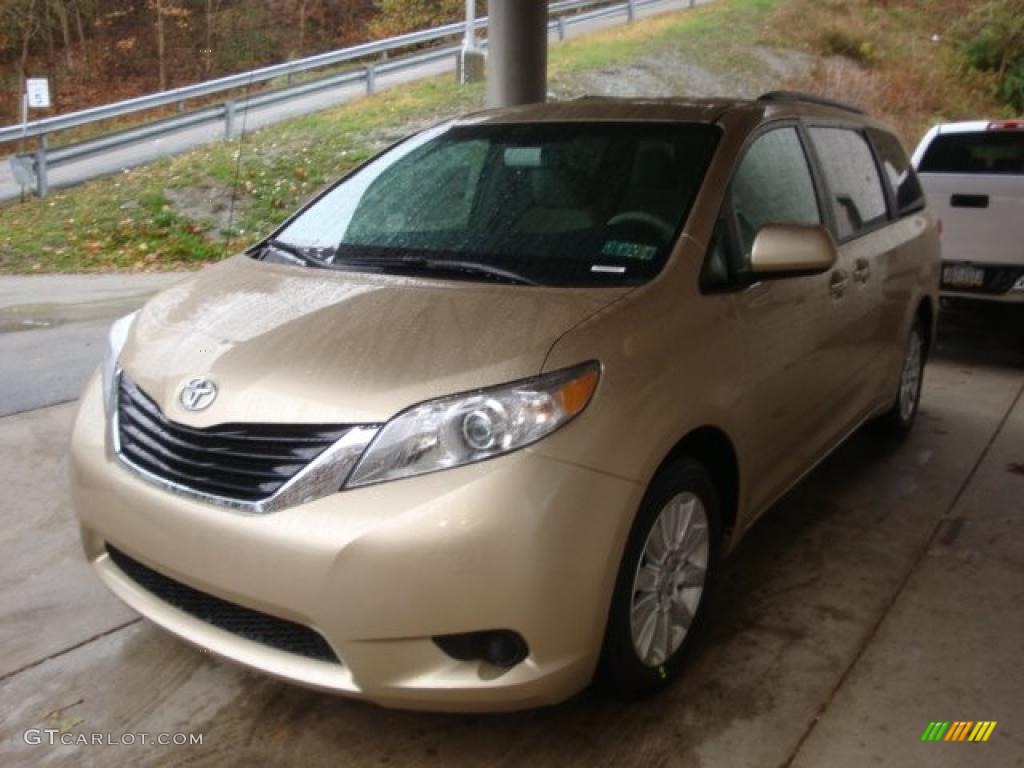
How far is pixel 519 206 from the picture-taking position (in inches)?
137

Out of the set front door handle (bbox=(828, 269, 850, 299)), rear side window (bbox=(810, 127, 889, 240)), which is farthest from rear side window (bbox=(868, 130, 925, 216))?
front door handle (bbox=(828, 269, 850, 299))

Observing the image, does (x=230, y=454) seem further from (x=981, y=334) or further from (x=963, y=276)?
(x=981, y=334)

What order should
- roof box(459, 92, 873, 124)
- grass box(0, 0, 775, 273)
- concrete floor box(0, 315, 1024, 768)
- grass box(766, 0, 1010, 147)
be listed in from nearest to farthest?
concrete floor box(0, 315, 1024, 768) → roof box(459, 92, 873, 124) → grass box(0, 0, 775, 273) → grass box(766, 0, 1010, 147)

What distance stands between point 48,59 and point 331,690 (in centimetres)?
996

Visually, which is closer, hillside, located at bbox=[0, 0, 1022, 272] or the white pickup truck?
the white pickup truck

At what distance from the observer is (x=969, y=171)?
7797 millimetres

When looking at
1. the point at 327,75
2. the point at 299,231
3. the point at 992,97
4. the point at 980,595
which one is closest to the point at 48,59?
the point at 327,75

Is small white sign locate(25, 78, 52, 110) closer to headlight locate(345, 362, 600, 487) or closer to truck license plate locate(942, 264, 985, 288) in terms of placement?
truck license plate locate(942, 264, 985, 288)

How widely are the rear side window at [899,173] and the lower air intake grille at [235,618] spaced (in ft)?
12.2

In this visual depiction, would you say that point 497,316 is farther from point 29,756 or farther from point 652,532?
point 29,756

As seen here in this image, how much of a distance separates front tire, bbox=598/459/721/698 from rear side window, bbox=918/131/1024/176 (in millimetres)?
5926

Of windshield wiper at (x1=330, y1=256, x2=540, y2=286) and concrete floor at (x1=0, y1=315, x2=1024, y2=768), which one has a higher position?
windshield wiper at (x1=330, y1=256, x2=540, y2=286)

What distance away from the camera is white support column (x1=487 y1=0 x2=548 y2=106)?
25.6 feet

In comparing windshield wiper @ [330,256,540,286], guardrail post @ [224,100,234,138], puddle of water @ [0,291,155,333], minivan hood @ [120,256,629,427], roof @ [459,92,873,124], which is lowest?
puddle of water @ [0,291,155,333]
